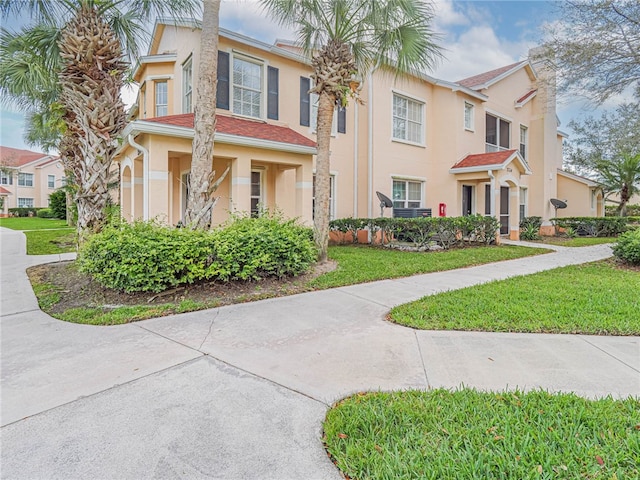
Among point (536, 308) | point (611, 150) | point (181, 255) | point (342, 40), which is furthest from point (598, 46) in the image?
point (611, 150)

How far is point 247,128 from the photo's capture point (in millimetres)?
10508

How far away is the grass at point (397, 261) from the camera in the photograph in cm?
773

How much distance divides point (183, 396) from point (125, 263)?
361 centimetres

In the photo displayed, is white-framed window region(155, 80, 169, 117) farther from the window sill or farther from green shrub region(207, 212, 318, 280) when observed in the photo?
the window sill

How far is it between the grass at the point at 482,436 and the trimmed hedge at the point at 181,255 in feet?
13.5

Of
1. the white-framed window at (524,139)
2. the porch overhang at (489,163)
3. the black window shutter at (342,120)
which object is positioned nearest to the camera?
the black window shutter at (342,120)

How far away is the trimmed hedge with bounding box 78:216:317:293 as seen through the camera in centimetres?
595

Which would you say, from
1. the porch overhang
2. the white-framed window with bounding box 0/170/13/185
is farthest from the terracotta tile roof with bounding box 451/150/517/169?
the white-framed window with bounding box 0/170/13/185

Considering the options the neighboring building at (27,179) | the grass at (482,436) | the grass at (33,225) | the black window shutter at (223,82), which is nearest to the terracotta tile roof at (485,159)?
the black window shutter at (223,82)

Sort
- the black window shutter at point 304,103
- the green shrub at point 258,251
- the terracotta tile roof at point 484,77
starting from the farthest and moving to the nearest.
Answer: the terracotta tile roof at point 484,77 → the black window shutter at point 304,103 → the green shrub at point 258,251

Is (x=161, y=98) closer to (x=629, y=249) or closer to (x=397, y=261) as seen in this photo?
(x=397, y=261)

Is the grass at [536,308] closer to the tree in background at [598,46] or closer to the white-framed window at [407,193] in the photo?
the white-framed window at [407,193]

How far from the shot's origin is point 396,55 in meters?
9.33

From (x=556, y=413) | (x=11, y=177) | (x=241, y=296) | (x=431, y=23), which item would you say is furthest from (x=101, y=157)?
(x=11, y=177)
